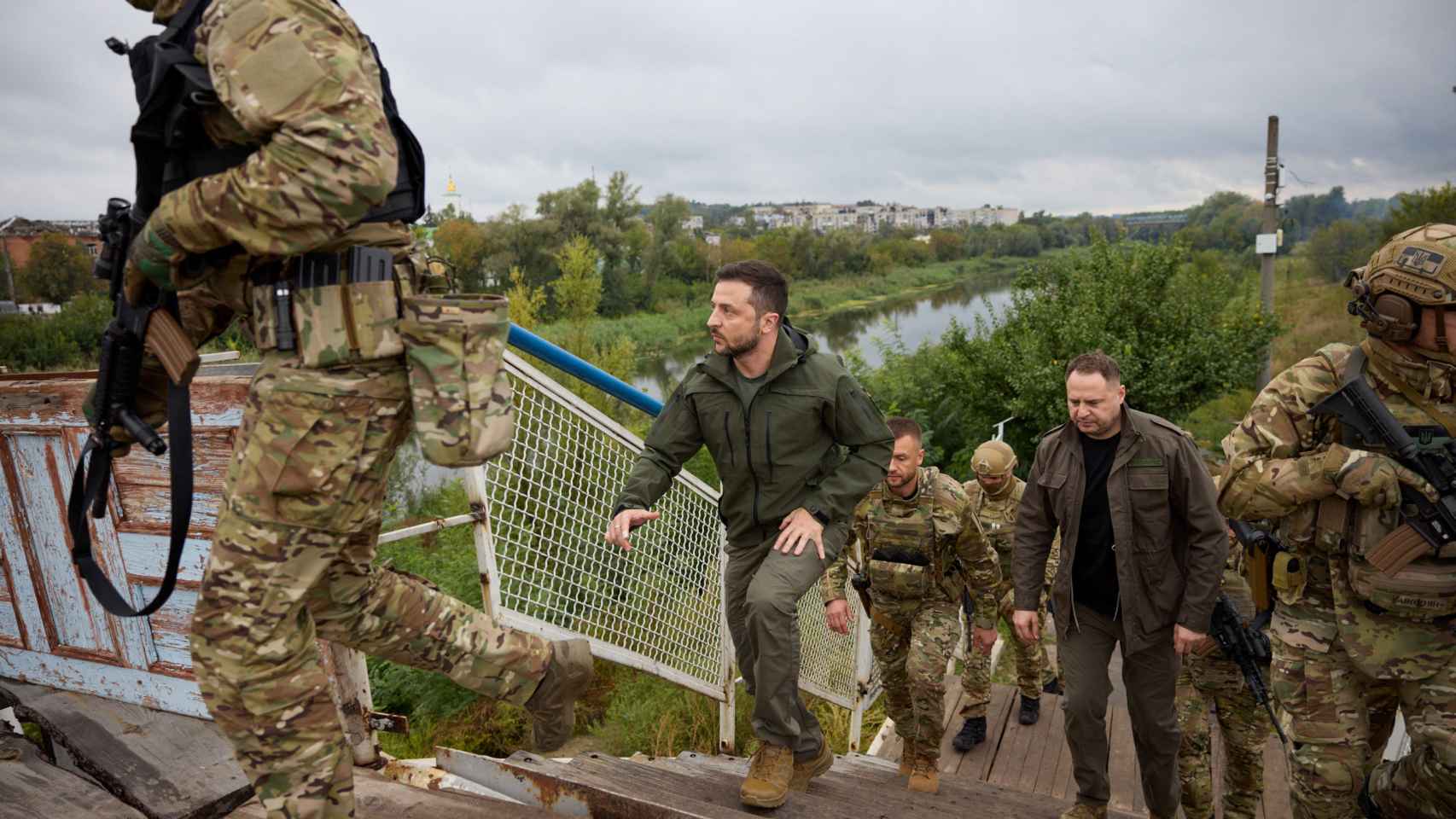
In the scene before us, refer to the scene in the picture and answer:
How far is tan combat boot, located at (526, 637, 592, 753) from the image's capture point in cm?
249

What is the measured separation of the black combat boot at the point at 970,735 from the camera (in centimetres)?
534

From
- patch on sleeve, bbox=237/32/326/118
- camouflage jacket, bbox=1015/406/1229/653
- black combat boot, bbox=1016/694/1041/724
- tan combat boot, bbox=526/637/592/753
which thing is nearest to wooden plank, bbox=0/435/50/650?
tan combat boot, bbox=526/637/592/753

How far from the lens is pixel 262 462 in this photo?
1902 mm

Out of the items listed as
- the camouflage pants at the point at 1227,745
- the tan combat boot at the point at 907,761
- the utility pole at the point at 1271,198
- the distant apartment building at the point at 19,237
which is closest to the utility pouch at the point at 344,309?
the tan combat boot at the point at 907,761

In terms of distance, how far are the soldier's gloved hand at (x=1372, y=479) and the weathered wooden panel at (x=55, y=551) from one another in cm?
363

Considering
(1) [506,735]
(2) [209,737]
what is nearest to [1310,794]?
(2) [209,737]

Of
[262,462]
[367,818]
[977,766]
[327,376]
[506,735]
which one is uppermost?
[327,376]

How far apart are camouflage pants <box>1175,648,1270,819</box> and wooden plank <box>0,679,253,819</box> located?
366 cm

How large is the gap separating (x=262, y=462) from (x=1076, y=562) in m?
2.90

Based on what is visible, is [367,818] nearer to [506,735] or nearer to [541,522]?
[541,522]

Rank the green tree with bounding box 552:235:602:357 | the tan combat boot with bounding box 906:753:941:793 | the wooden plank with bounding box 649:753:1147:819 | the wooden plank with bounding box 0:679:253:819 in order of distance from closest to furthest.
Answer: the wooden plank with bounding box 0:679:253:819
the wooden plank with bounding box 649:753:1147:819
the tan combat boot with bounding box 906:753:941:793
the green tree with bounding box 552:235:602:357

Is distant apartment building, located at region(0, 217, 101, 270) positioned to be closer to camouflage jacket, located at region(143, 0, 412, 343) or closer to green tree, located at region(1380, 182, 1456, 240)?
camouflage jacket, located at region(143, 0, 412, 343)

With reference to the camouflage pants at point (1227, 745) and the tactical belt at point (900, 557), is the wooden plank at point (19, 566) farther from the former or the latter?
the camouflage pants at point (1227, 745)

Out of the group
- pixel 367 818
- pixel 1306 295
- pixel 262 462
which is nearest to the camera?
pixel 262 462
